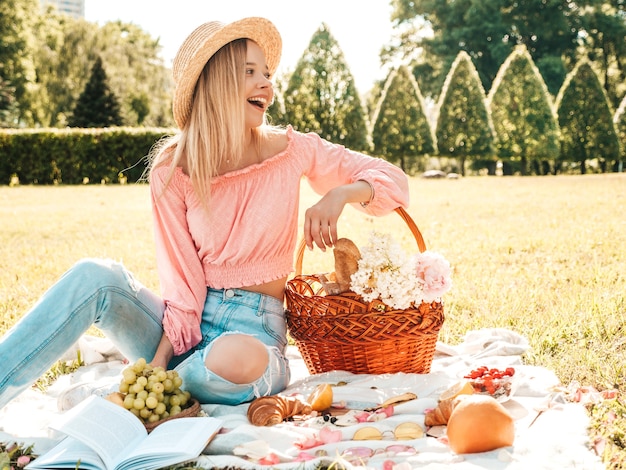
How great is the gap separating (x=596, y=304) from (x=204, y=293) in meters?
2.23

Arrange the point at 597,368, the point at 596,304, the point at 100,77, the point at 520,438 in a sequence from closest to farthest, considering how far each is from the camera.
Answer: the point at 520,438 → the point at 597,368 → the point at 596,304 → the point at 100,77

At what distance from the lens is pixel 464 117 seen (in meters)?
20.0

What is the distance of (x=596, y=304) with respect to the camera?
3885 mm


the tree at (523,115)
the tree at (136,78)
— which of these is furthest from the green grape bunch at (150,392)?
the tree at (136,78)

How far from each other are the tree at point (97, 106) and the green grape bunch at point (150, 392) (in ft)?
84.0

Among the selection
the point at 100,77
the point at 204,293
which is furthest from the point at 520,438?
the point at 100,77

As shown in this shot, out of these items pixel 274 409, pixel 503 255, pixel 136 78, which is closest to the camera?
pixel 274 409

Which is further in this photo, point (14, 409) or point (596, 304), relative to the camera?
point (596, 304)

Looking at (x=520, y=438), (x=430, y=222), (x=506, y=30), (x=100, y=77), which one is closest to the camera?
(x=520, y=438)

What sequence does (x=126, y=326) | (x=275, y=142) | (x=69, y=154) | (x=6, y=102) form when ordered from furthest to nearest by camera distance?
(x=6, y=102) < (x=69, y=154) < (x=275, y=142) < (x=126, y=326)

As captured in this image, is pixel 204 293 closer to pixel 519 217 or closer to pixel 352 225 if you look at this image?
pixel 352 225

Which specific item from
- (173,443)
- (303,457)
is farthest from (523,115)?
(173,443)

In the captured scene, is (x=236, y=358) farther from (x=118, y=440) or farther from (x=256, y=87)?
(x=256, y=87)

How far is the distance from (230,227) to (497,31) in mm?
30387
